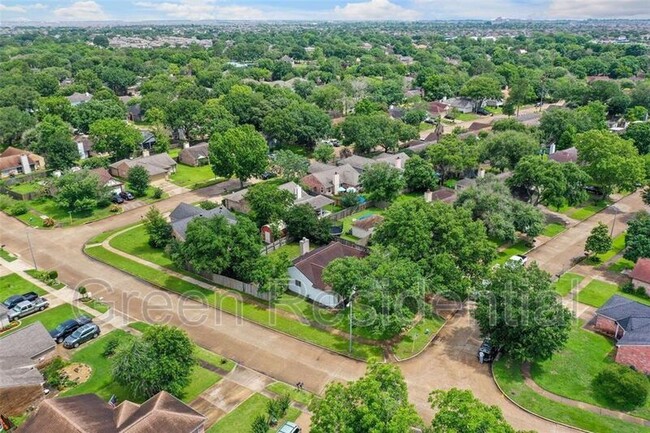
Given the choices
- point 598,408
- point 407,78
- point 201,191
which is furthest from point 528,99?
point 598,408

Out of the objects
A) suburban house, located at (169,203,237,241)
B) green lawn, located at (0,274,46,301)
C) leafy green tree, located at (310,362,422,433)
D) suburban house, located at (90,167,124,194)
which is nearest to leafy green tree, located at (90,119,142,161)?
suburban house, located at (90,167,124,194)

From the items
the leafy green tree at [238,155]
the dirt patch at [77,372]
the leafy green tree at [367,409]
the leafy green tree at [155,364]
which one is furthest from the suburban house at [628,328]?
the leafy green tree at [238,155]

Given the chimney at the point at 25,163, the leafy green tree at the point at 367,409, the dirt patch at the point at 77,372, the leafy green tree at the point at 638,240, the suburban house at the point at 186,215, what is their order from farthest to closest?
1. the chimney at the point at 25,163
2. the suburban house at the point at 186,215
3. the leafy green tree at the point at 638,240
4. the dirt patch at the point at 77,372
5. the leafy green tree at the point at 367,409

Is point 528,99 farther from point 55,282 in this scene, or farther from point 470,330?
point 55,282

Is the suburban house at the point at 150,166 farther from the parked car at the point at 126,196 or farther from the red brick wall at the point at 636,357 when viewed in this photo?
the red brick wall at the point at 636,357

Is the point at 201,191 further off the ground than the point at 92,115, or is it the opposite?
the point at 92,115

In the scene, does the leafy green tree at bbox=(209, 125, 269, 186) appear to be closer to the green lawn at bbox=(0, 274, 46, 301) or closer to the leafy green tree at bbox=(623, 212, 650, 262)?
the green lawn at bbox=(0, 274, 46, 301)
